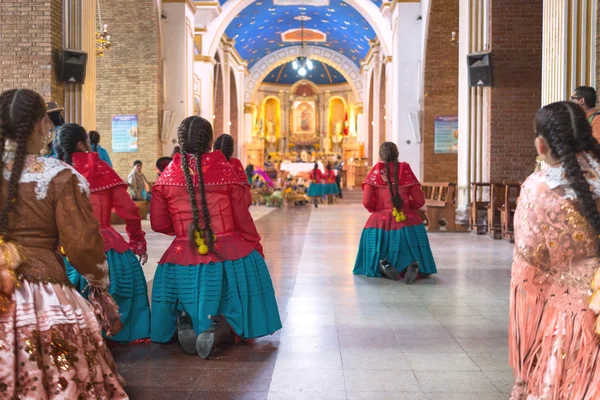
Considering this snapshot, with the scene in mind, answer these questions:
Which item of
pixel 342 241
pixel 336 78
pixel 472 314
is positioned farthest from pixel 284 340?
pixel 336 78

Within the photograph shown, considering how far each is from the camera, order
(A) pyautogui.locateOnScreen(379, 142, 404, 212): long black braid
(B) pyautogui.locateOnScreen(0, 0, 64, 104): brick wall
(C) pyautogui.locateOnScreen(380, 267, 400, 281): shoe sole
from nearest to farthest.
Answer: (A) pyautogui.locateOnScreen(379, 142, 404, 212): long black braid, (C) pyautogui.locateOnScreen(380, 267, 400, 281): shoe sole, (B) pyautogui.locateOnScreen(0, 0, 64, 104): brick wall

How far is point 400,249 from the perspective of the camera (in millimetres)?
6625

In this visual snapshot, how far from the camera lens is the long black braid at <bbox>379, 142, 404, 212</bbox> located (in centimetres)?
640

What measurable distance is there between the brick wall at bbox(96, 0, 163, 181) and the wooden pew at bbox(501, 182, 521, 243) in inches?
345

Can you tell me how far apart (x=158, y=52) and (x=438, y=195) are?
7.68m

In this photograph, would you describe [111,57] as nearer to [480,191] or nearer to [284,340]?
Result: [480,191]

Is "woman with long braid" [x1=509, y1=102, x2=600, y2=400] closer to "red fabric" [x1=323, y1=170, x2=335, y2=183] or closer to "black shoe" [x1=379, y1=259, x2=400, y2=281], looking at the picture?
"black shoe" [x1=379, y1=259, x2=400, y2=281]

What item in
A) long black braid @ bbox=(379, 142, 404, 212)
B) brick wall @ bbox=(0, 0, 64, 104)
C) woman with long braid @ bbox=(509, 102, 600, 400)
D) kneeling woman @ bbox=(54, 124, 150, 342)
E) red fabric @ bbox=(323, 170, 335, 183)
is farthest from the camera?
red fabric @ bbox=(323, 170, 335, 183)

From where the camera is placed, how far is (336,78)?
38562 millimetres

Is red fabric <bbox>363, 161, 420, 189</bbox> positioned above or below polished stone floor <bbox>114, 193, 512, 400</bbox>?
above

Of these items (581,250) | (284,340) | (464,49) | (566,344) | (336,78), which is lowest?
(284,340)

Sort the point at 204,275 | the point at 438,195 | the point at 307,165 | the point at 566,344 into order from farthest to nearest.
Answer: the point at 307,165, the point at 438,195, the point at 204,275, the point at 566,344

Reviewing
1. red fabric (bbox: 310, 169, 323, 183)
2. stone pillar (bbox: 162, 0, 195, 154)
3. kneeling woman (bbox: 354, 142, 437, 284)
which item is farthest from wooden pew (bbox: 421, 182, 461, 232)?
red fabric (bbox: 310, 169, 323, 183)

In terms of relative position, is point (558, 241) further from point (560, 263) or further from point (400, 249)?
point (400, 249)
